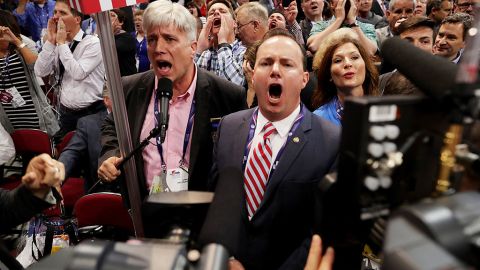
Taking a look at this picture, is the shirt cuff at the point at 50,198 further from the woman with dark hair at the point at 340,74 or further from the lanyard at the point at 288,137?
the woman with dark hair at the point at 340,74

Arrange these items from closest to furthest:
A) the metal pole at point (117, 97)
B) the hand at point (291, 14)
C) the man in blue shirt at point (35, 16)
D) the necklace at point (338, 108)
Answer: the metal pole at point (117, 97)
the necklace at point (338, 108)
the hand at point (291, 14)
the man in blue shirt at point (35, 16)

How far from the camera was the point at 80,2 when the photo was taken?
185 cm

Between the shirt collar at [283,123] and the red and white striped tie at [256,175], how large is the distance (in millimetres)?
100

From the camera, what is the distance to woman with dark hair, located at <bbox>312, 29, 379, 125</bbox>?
289 centimetres

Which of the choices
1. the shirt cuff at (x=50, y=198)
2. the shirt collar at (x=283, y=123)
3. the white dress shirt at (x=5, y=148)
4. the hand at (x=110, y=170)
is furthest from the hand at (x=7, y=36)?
the shirt cuff at (x=50, y=198)

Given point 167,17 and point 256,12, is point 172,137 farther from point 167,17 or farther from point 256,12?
point 256,12

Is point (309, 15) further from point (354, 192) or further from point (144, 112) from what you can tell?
point (354, 192)

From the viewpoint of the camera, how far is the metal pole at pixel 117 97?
1979 mm

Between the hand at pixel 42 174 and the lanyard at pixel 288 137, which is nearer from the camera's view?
the hand at pixel 42 174

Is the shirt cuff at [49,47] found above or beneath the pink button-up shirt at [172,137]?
above

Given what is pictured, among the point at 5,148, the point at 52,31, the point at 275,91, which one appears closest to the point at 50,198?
the point at 275,91

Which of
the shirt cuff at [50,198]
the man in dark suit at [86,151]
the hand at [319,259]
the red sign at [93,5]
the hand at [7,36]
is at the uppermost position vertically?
the red sign at [93,5]

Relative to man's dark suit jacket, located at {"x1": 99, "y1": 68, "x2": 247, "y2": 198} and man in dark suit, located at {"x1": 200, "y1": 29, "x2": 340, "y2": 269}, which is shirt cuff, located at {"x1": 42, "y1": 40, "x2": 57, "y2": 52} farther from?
man in dark suit, located at {"x1": 200, "y1": 29, "x2": 340, "y2": 269}

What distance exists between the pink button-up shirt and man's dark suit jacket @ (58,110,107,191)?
115cm
